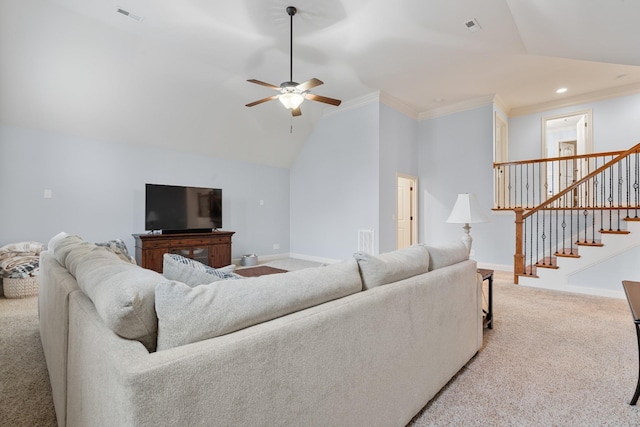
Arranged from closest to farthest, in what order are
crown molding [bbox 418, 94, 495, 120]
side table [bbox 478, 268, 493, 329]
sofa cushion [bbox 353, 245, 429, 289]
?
1. sofa cushion [bbox 353, 245, 429, 289]
2. side table [bbox 478, 268, 493, 329]
3. crown molding [bbox 418, 94, 495, 120]

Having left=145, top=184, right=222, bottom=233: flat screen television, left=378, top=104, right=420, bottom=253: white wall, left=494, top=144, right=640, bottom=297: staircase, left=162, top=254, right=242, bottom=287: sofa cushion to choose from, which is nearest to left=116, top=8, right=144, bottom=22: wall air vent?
left=145, top=184, right=222, bottom=233: flat screen television

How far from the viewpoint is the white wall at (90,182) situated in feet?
13.0

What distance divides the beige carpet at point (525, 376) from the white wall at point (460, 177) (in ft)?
8.15

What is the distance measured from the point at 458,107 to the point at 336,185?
9.25 feet

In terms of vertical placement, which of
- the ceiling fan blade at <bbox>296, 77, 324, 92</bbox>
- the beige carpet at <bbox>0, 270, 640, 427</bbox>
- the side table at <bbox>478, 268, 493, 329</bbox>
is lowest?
the beige carpet at <bbox>0, 270, 640, 427</bbox>

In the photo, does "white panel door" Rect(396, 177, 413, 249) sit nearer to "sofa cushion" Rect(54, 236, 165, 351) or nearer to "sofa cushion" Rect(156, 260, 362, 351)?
"sofa cushion" Rect(156, 260, 362, 351)

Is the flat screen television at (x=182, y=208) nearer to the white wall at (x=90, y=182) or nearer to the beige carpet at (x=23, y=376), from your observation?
the white wall at (x=90, y=182)

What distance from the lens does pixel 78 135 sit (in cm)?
441

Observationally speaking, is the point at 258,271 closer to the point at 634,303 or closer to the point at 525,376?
the point at 525,376

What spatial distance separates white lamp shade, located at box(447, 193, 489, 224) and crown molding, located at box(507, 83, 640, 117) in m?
4.77

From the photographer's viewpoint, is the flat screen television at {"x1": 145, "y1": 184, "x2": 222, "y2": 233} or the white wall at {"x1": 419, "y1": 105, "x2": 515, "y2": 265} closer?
the flat screen television at {"x1": 145, "y1": 184, "x2": 222, "y2": 233}

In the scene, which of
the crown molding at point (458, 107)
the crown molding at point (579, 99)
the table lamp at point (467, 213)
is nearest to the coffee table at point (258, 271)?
the table lamp at point (467, 213)

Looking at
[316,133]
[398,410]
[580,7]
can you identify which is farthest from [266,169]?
[398,410]

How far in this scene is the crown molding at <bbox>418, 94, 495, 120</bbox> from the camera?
5.57 meters
